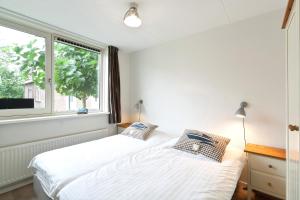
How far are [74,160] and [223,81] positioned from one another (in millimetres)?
2171

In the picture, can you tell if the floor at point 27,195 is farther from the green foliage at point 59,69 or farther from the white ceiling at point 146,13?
the white ceiling at point 146,13

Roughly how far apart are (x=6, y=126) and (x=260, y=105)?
319 cm

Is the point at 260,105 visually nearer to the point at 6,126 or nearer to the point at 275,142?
the point at 275,142

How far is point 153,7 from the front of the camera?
76.2 inches

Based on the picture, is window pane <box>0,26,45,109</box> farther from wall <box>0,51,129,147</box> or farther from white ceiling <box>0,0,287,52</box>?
white ceiling <box>0,0,287,52</box>

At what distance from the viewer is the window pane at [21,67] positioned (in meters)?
2.17

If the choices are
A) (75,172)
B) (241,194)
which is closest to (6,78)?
(75,172)

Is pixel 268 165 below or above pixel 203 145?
below

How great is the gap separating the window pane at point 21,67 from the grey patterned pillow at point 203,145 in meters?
2.14

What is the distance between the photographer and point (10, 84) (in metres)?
2.21

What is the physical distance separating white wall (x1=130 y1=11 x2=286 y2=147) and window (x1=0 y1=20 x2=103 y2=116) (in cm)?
117

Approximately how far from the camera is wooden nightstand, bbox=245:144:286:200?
179cm

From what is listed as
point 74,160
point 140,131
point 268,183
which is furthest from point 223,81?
point 74,160

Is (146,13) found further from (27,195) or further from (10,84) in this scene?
(27,195)
